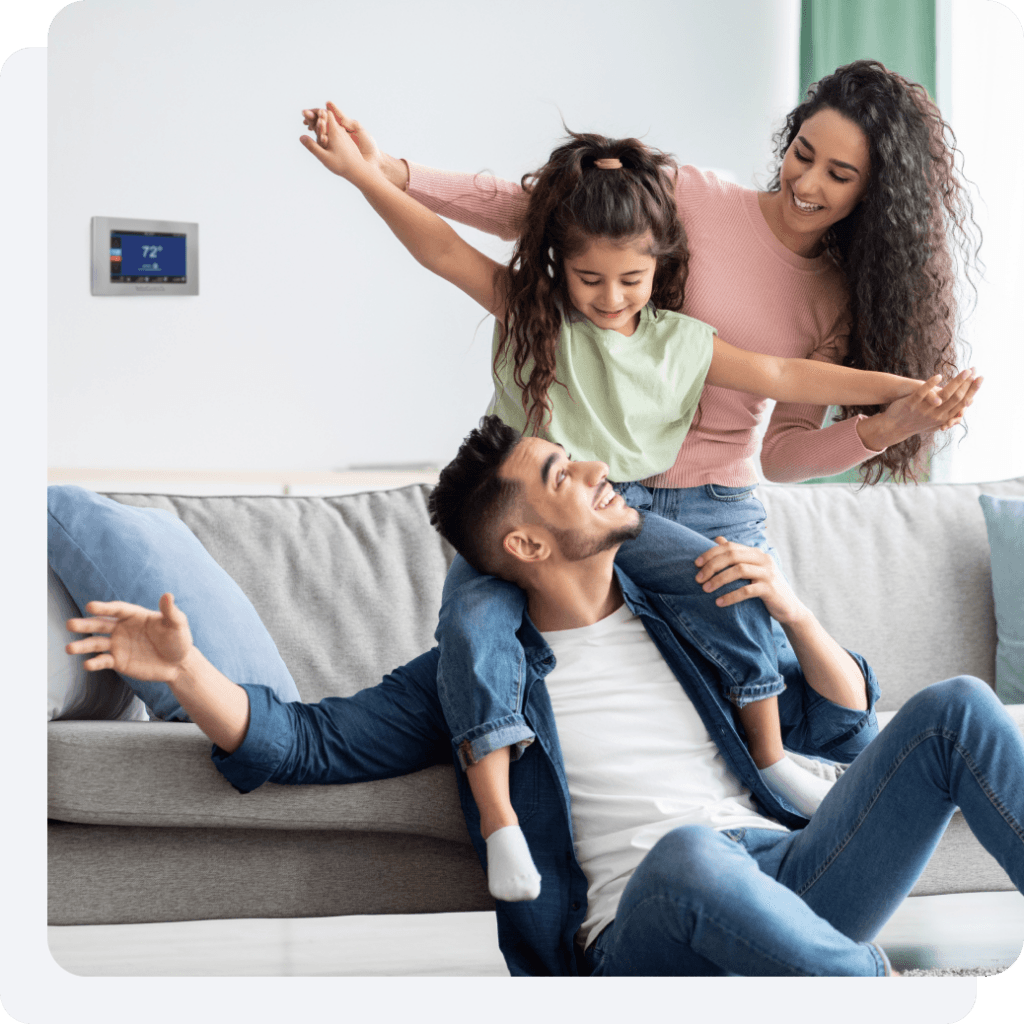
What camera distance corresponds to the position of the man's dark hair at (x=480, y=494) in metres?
1.45

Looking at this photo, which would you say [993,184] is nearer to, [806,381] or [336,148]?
[806,381]

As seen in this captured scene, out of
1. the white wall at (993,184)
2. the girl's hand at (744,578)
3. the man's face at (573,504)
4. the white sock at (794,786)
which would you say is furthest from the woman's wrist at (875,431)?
the white sock at (794,786)

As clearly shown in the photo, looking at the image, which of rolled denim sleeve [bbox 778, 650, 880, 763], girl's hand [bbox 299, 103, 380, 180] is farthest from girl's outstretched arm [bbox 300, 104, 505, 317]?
rolled denim sleeve [bbox 778, 650, 880, 763]

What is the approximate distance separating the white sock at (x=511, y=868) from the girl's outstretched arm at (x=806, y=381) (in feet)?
2.15

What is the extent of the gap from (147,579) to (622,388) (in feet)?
2.34

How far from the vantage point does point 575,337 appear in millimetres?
1406

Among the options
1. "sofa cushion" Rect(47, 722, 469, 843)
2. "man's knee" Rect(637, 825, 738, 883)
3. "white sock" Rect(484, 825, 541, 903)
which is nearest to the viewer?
"man's knee" Rect(637, 825, 738, 883)

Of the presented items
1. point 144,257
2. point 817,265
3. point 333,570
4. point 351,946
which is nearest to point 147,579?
point 333,570

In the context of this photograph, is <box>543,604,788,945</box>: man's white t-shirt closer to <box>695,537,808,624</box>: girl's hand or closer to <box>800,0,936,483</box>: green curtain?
<box>695,537,808,624</box>: girl's hand

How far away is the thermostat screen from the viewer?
4.89 feet

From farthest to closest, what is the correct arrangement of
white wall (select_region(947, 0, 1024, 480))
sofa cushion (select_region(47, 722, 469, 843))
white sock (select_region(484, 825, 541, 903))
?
white wall (select_region(947, 0, 1024, 480)) < sofa cushion (select_region(47, 722, 469, 843)) < white sock (select_region(484, 825, 541, 903))

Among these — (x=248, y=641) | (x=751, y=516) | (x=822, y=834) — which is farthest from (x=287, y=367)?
(x=822, y=834)

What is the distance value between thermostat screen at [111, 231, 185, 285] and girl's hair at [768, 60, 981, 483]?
829 millimetres
